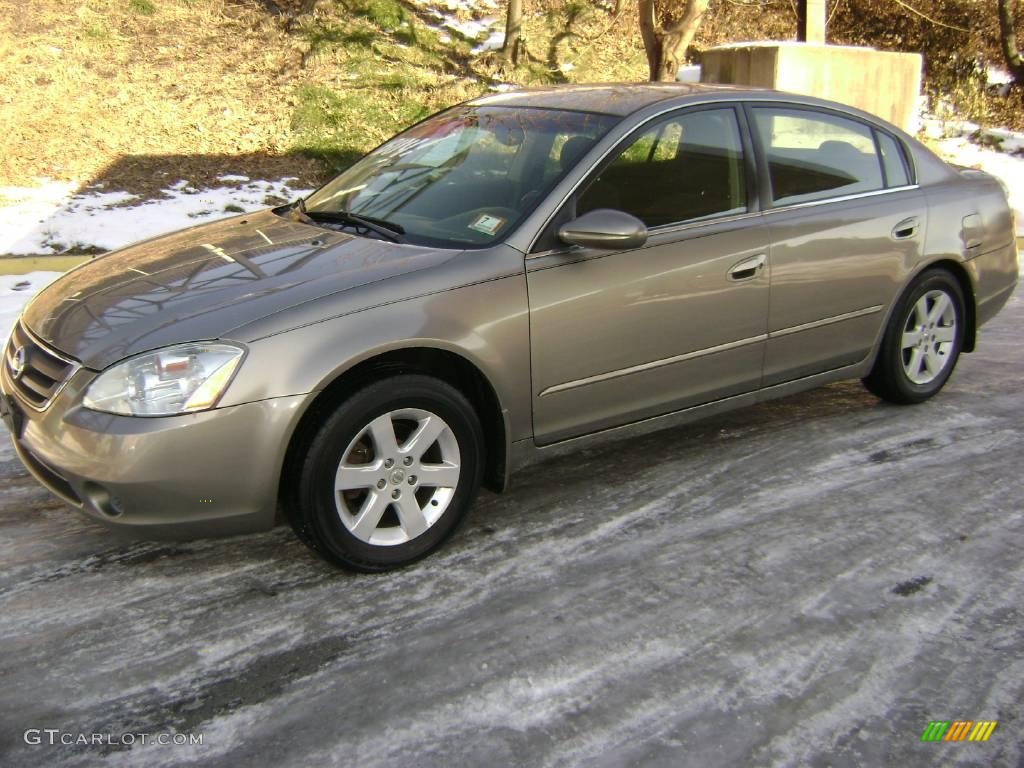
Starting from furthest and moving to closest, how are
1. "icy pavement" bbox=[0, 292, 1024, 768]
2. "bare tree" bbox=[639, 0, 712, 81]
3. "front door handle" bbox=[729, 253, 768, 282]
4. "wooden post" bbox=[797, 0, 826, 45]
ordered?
"wooden post" bbox=[797, 0, 826, 45]
"bare tree" bbox=[639, 0, 712, 81]
"front door handle" bbox=[729, 253, 768, 282]
"icy pavement" bbox=[0, 292, 1024, 768]

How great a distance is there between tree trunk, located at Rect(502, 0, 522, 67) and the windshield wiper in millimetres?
10124

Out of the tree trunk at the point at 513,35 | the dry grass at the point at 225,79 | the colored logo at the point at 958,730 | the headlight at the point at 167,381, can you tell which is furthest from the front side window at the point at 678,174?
the tree trunk at the point at 513,35

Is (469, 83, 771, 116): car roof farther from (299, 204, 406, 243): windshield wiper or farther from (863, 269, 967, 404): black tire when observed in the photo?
(863, 269, 967, 404): black tire

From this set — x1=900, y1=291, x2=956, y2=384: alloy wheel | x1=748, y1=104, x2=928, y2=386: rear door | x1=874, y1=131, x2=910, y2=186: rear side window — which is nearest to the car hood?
x1=748, y1=104, x2=928, y2=386: rear door

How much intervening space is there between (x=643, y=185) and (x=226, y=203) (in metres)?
6.20

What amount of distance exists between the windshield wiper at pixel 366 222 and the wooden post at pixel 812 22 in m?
8.29

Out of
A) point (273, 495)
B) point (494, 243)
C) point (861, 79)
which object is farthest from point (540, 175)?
point (861, 79)

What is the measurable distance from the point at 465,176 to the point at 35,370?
1795 millimetres

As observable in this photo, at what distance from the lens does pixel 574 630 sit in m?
3.16

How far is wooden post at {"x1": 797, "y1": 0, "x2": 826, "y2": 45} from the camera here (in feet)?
35.8

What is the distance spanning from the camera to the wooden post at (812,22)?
1091 cm

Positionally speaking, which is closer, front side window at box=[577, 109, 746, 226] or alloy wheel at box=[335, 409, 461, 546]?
alloy wheel at box=[335, 409, 461, 546]

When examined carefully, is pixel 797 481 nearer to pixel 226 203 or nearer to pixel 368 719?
pixel 368 719

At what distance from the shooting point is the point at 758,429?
195 inches
